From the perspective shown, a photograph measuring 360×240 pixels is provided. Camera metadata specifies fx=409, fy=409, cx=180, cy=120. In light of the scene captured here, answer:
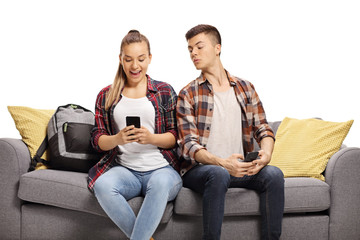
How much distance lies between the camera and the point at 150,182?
2.00m

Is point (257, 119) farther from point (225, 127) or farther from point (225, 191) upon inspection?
point (225, 191)

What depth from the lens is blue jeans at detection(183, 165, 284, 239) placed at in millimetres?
1941


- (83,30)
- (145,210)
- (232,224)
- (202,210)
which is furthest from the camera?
(83,30)

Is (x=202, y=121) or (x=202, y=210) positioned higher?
(x=202, y=121)

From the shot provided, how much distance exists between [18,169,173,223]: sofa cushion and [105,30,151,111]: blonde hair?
1.49 feet

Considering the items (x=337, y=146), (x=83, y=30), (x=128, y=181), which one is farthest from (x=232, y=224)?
(x=83, y=30)

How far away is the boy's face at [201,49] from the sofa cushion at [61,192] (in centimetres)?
80

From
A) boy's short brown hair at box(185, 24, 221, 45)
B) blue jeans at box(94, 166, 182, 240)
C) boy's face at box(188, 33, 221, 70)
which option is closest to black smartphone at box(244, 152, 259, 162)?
blue jeans at box(94, 166, 182, 240)

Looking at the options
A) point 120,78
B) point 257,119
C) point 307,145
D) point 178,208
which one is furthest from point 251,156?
point 120,78

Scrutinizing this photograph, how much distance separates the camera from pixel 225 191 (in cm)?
199

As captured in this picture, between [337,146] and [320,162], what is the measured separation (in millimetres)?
167

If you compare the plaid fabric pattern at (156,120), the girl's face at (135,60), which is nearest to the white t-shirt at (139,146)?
the plaid fabric pattern at (156,120)

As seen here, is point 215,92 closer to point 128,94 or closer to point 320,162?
point 128,94

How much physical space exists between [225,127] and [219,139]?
0.25ft
